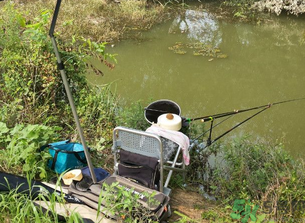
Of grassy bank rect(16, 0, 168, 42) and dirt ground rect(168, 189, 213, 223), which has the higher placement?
grassy bank rect(16, 0, 168, 42)

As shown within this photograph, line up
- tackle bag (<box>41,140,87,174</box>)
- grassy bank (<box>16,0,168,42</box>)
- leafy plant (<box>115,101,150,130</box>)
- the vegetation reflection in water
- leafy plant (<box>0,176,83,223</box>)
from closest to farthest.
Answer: leafy plant (<box>0,176,83,223</box>) < tackle bag (<box>41,140,87,174</box>) < leafy plant (<box>115,101,150,130</box>) < the vegetation reflection in water < grassy bank (<box>16,0,168,42</box>)

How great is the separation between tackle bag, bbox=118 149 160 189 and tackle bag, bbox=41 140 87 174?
1.32ft

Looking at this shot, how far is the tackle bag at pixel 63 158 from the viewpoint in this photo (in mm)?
2695

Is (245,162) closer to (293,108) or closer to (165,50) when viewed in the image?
(293,108)

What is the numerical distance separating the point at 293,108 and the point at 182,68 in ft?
7.02

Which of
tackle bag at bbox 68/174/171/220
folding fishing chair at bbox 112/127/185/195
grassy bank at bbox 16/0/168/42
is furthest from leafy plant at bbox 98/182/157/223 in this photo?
grassy bank at bbox 16/0/168/42

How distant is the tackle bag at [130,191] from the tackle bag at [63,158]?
1.02 ft

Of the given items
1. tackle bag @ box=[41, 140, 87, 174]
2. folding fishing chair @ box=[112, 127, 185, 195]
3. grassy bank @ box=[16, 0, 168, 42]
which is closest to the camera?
folding fishing chair @ box=[112, 127, 185, 195]

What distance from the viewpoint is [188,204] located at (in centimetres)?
277

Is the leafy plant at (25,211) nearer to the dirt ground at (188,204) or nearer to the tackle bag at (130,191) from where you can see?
the tackle bag at (130,191)

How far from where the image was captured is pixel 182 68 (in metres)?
6.14

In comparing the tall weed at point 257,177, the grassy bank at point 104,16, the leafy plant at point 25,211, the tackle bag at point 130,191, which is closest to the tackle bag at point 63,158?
the tackle bag at point 130,191

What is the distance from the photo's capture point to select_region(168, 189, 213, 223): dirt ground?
260 cm

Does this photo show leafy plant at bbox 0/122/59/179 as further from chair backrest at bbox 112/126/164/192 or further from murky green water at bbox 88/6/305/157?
murky green water at bbox 88/6/305/157
